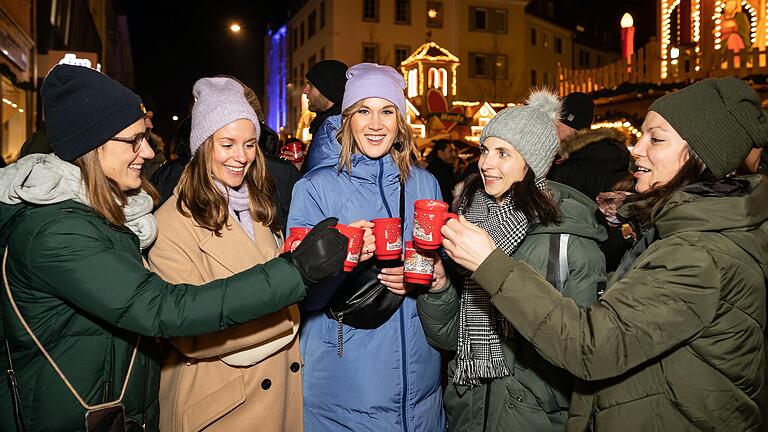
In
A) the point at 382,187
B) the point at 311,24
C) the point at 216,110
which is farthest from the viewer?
the point at 311,24

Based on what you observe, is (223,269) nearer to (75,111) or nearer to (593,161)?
(75,111)

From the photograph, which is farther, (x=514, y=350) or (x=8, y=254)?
(x=514, y=350)

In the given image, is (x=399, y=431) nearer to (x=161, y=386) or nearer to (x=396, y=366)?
(x=396, y=366)

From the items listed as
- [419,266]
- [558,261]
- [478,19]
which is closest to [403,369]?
[419,266]

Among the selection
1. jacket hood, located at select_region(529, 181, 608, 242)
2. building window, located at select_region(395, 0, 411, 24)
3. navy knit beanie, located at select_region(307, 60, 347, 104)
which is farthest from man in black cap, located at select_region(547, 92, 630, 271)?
building window, located at select_region(395, 0, 411, 24)

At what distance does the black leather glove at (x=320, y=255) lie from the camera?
2.40 metres

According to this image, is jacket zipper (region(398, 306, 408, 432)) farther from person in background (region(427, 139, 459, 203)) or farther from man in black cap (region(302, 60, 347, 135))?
person in background (region(427, 139, 459, 203))

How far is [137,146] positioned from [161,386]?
116 centimetres

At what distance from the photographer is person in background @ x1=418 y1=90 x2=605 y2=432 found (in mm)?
2898

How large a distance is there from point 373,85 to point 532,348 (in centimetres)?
174

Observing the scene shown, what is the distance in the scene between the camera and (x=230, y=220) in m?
3.01

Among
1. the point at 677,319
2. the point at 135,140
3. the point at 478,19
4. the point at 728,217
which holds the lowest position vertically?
the point at 677,319

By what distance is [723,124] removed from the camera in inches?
90.9

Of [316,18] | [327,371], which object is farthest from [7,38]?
[316,18]
